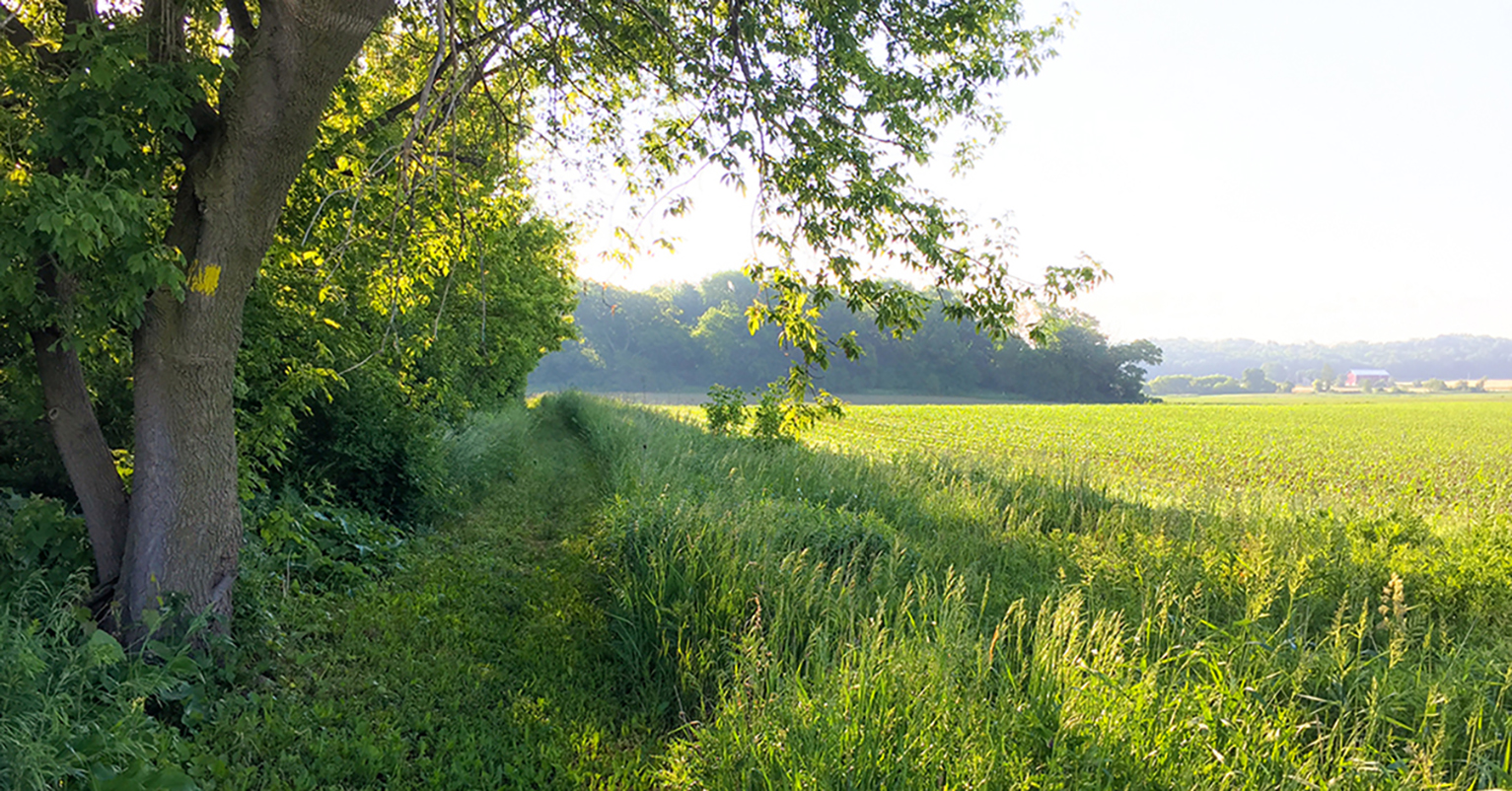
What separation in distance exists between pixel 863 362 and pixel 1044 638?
85.5 meters

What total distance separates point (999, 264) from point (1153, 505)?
18.4ft

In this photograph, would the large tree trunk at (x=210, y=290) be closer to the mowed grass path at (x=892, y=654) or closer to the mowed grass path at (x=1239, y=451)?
the mowed grass path at (x=892, y=654)

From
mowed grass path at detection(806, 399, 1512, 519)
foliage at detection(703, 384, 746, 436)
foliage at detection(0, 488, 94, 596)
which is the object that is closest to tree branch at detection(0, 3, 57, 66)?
foliage at detection(0, 488, 94, 596)

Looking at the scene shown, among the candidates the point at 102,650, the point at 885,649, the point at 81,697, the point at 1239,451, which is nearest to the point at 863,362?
the point at 1239,451

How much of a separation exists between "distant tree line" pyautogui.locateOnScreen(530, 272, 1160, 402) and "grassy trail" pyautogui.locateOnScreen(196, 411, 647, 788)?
7700cm

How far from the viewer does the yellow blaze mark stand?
3.53 meters

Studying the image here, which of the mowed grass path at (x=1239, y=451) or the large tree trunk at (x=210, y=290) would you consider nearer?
the large tree trunk at (x=210, y=290)

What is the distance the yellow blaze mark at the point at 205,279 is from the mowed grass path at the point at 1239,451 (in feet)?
22.8

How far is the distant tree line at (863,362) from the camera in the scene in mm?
86562

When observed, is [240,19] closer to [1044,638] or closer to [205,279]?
[205,279]

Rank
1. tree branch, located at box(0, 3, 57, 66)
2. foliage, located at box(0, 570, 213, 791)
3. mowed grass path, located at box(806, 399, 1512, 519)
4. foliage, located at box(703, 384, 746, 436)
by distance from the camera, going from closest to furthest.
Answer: foliage, located at box(0, 570, 213, 791), tree branch, located at box(0, 3, 57, 66), mowed grass path, located at box(806, 399, 1512, 519), foliage, located at box(703, 384, 746, 436)

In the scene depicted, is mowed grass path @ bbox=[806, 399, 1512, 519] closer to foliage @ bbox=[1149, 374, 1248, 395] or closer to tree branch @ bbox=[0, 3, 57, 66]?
tree branch @ bbox=[0, 3, 57, 66]

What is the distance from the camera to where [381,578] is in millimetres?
5707

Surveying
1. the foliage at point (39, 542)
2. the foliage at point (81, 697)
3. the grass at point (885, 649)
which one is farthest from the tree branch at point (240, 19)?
the grass at point (885, 649)
